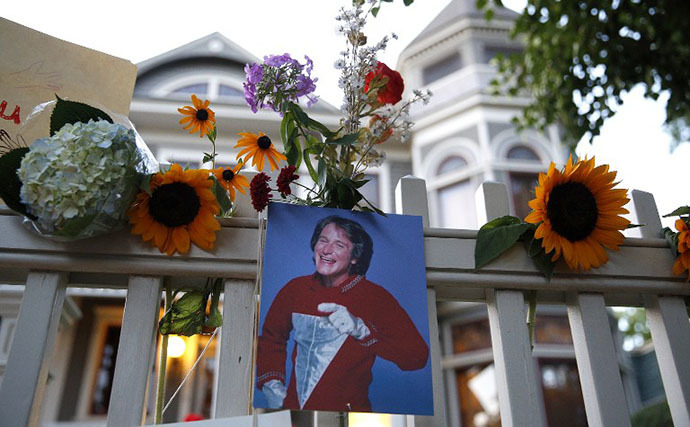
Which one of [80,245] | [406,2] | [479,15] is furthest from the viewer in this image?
[479,15]

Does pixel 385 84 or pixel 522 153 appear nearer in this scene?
pixel 385 84

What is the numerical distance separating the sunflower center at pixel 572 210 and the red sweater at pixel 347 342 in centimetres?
36

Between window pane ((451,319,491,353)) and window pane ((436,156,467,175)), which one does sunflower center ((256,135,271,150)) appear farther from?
window pane ((436,156,467,175))

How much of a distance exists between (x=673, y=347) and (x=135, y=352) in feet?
3.34

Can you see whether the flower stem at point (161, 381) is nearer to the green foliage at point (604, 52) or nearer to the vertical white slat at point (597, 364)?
the vertical white slat at point (597, 364)

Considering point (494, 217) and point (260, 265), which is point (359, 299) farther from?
point (494, 217)

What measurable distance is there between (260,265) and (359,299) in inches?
7.4

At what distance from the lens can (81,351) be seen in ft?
24.5

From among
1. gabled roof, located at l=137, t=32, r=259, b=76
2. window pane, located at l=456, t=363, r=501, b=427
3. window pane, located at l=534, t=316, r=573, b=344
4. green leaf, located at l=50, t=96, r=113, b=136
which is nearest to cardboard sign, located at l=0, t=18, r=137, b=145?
green leaf, located at l=50, t=96, r=113, b=136

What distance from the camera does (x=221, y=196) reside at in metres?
1.10

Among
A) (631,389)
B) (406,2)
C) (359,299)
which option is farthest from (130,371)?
(631,389)

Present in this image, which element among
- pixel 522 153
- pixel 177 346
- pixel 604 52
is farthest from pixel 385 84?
pixel 522 153

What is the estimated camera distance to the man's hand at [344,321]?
982 millimetres

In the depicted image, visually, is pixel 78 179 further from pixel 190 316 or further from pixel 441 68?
pixel 441 68
